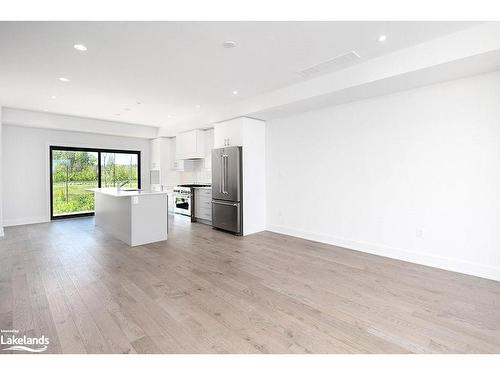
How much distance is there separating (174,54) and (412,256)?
172 inches

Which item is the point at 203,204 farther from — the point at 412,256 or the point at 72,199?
the point at 412,256

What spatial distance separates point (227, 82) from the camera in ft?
14.0

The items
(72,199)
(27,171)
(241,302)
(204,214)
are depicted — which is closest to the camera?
(241,302)

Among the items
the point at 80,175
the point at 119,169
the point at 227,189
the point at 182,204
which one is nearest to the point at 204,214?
the point at 182,204

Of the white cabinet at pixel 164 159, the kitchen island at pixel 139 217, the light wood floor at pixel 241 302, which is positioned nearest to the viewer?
the light wood floor at pixel 241 302

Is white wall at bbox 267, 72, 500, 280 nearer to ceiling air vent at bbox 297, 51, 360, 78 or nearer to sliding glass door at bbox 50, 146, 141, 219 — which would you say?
ceiling air vent at bbox 297, 51, 360, 78

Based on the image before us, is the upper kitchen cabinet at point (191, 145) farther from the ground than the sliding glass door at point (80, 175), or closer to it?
farther from the ground

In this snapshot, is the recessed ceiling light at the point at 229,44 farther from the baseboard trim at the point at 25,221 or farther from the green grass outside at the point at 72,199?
the baseboard trim at the point at 25,221

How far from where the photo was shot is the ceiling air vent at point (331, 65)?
129 inches

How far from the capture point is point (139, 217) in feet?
15.2

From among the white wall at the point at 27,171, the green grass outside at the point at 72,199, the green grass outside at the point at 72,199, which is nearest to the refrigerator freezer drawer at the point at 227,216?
the green grass outside at the point at 72,199

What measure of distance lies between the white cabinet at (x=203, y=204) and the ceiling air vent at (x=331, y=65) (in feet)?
12.4
